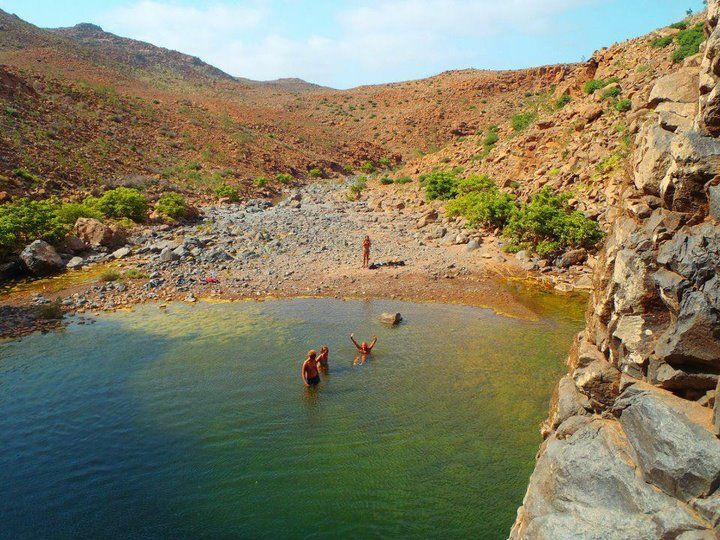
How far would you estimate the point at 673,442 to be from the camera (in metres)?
4.55

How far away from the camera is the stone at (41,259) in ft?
65.6

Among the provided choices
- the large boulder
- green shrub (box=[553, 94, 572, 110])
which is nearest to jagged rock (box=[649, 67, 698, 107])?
the large boulder

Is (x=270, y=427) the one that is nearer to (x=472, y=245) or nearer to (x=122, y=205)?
(x=472, y=245)

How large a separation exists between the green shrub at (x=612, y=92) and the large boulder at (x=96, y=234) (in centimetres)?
2913

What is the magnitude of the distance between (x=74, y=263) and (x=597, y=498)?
22.9 meters

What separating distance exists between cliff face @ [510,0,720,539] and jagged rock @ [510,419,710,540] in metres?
0.01

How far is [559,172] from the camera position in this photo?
25391mm

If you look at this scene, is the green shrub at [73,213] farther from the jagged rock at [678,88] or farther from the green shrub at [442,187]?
the jagged rock at [678,88]

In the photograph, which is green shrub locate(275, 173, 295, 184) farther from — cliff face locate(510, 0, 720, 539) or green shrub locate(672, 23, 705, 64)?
cliff face locate(510, 0, 720, 539)

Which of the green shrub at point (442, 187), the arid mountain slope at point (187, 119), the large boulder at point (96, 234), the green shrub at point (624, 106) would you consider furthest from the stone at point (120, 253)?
the green shrub at point (624, 106)

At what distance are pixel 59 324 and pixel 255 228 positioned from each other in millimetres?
12904

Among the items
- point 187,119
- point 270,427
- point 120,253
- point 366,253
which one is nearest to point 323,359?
point 270,427

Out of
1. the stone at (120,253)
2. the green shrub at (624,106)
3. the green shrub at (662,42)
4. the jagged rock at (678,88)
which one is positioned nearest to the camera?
the jagged rock at (678,88)

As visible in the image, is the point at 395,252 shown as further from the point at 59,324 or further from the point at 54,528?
the point at 54,528
